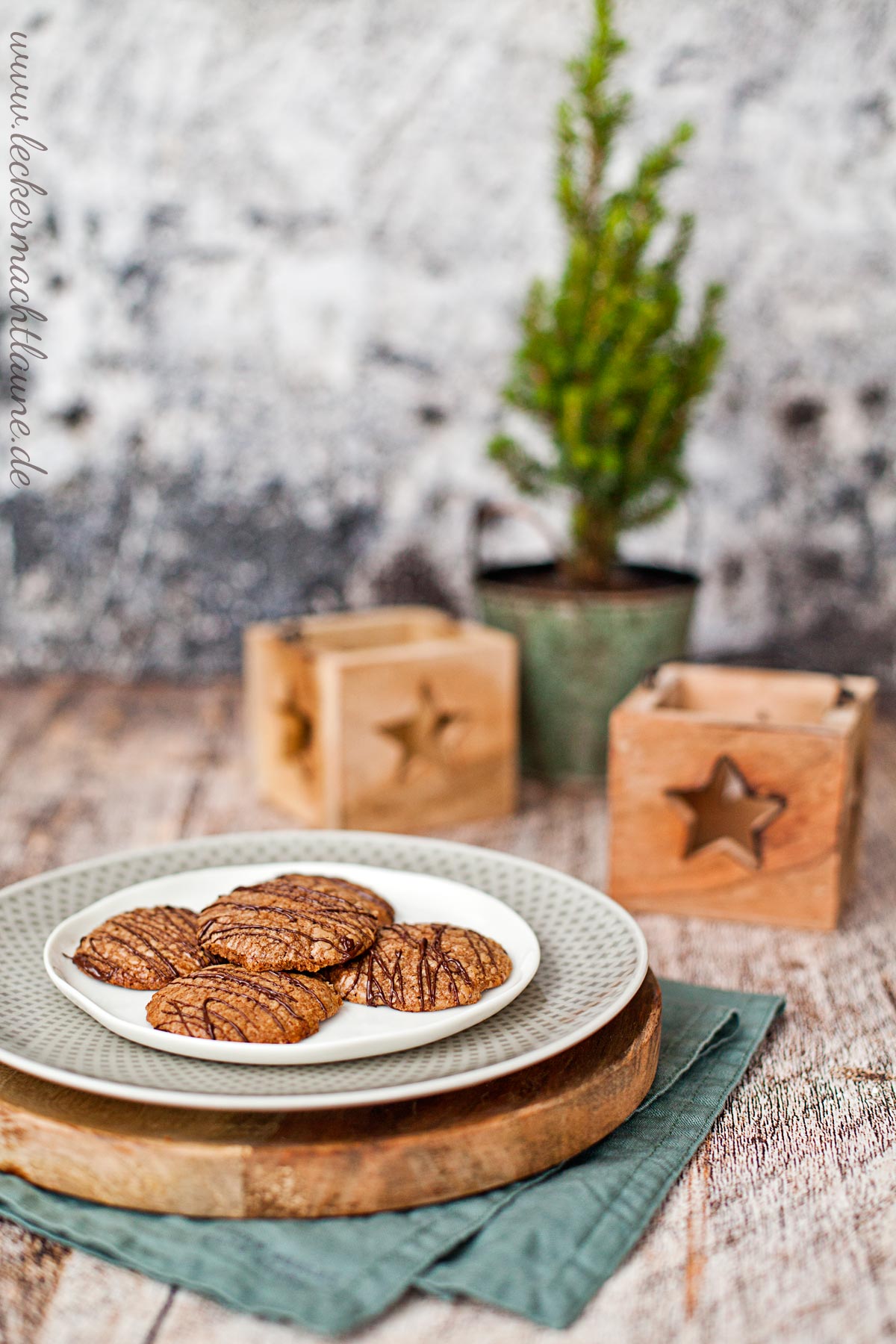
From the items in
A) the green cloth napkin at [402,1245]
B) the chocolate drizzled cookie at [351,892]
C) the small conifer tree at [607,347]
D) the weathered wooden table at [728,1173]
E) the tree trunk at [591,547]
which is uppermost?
the small conifer tree at [607,347]

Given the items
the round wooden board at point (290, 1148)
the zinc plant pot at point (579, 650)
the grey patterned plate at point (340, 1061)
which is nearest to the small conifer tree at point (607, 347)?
the zinc plant pot at point (579, 650)

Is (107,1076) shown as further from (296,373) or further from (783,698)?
(296,373)

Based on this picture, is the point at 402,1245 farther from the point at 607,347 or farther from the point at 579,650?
the point at 607,347

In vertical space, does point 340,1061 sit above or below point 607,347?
below

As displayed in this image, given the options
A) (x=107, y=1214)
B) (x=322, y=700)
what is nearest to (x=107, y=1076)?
(x=107, y=1214)

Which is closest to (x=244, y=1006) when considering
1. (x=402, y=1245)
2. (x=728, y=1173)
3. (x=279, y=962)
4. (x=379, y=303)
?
(x=279, y=962)

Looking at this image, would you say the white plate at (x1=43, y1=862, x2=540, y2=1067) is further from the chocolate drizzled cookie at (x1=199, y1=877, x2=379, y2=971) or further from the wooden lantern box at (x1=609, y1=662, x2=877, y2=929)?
the wooden lantern box at (x1=609, y1=662, x2=877, y2=929)

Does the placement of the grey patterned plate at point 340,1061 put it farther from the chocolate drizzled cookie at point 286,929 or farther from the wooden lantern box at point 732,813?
the wooden lantern box at point 732,813

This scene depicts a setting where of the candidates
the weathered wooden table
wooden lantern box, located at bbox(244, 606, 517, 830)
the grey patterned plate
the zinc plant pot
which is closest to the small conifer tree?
the zinc plant pot
